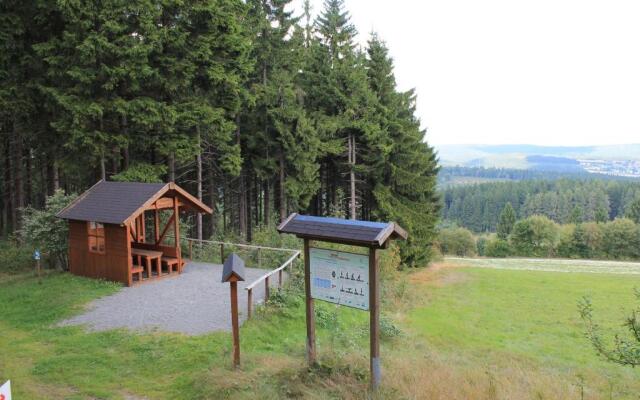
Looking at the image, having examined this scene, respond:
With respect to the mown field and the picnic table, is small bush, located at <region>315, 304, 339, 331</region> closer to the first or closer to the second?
the mown field

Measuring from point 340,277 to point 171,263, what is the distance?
9764mm

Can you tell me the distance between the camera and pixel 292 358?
7.94 metres

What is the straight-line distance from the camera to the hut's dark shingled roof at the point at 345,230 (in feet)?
20.4

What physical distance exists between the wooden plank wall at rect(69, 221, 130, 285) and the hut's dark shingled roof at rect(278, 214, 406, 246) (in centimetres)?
826

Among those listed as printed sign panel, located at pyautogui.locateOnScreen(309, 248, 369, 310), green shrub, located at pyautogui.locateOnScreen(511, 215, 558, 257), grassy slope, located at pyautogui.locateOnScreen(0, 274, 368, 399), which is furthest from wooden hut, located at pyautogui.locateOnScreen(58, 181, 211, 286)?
green shrub, located at pyautogui.locateOnScreen(511, 215, 558, 257)

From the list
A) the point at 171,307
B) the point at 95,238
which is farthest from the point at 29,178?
the point at 171,307

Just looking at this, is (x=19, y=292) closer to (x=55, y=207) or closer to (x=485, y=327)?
(x=55, y=207)

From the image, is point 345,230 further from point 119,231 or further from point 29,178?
point 29,178

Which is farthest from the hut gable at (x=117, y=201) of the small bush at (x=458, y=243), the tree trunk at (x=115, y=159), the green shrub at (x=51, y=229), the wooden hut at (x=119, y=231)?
the small bush at (x=458, y=243)

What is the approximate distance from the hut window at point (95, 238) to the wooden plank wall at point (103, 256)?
5.4 inches

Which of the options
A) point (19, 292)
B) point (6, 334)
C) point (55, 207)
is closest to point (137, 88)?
point (55, 207)

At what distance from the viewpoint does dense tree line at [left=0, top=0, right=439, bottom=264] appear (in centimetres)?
1648

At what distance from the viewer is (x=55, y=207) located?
15906mm

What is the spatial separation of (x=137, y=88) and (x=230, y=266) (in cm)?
1190
